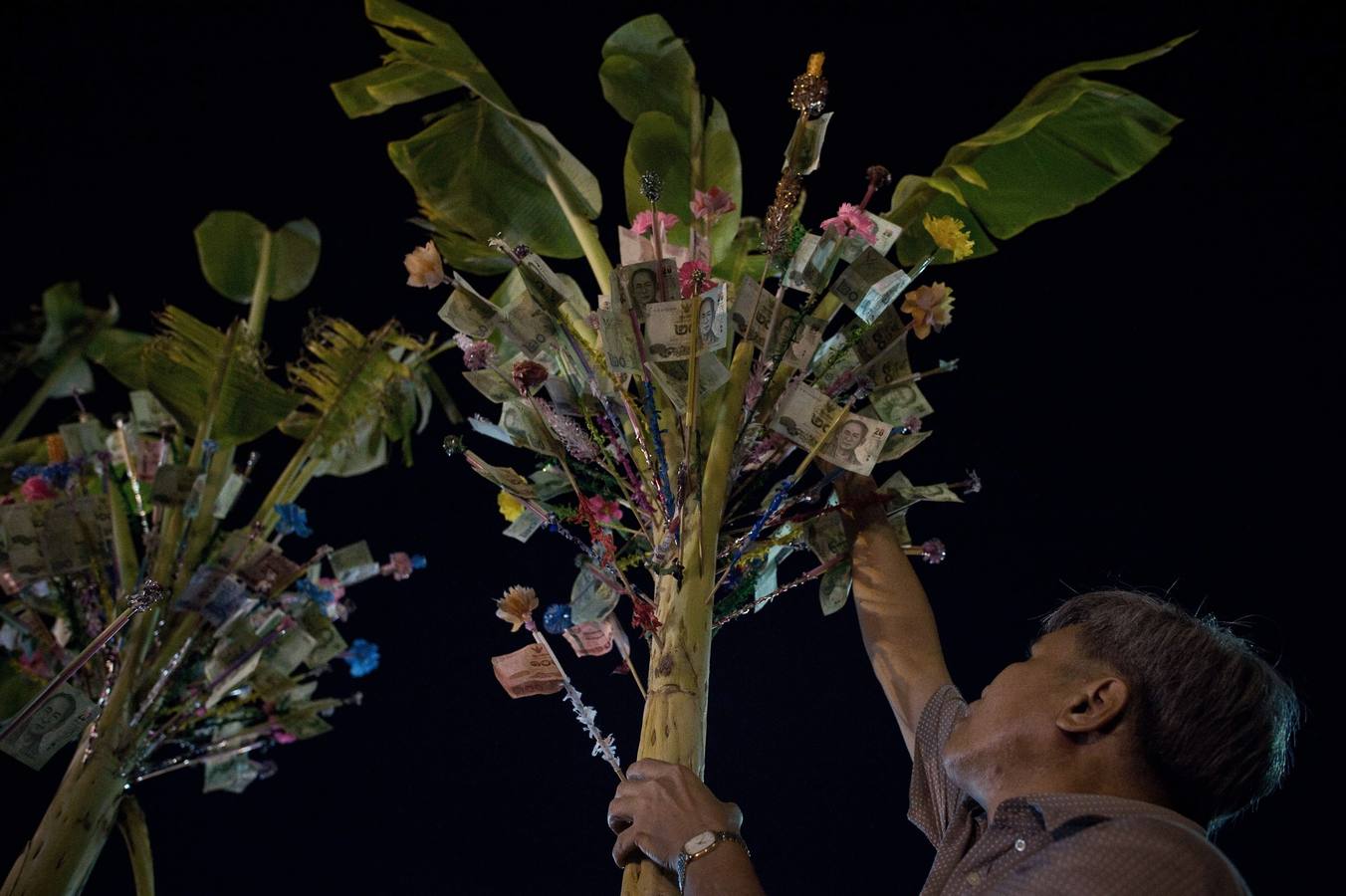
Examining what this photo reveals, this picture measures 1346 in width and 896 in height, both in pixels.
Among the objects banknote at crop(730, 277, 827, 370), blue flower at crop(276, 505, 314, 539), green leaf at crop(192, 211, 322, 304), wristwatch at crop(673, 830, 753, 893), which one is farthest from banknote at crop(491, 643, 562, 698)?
green leaf at crop(192, 211, 322, 304)

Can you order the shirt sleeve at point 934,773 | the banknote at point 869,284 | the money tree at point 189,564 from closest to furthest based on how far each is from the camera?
the shirt sleeve at point 934,773 → the banknote at point 869,284 → the money tree at point 189,564

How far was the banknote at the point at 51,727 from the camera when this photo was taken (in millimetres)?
1926

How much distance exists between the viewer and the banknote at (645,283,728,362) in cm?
173

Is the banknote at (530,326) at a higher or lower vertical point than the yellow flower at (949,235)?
higher

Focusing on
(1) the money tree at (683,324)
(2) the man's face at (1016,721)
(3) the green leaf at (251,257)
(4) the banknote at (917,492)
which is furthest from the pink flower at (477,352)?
(3) the green leaf at (251,257)

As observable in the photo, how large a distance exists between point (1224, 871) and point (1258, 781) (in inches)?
11.3

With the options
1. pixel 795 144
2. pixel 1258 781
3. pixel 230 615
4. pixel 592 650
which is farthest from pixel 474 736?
pixel 1258 781

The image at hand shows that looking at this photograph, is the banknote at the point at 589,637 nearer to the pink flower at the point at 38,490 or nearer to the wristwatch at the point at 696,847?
the wristwatch at the point at 696,847

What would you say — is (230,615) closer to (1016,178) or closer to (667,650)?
(667,650)

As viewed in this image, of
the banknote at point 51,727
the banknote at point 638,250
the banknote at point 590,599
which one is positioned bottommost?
the banknote at point 590,599

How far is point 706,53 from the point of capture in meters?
3.10

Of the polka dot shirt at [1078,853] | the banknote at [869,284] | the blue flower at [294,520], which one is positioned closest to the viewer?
the polka dot shirt at [1078,853]

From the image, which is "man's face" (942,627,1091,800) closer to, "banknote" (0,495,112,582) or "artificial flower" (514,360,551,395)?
"artificial flower" (514,360,551,395)

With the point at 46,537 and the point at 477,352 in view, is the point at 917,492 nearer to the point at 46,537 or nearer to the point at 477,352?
the point at 477,352
